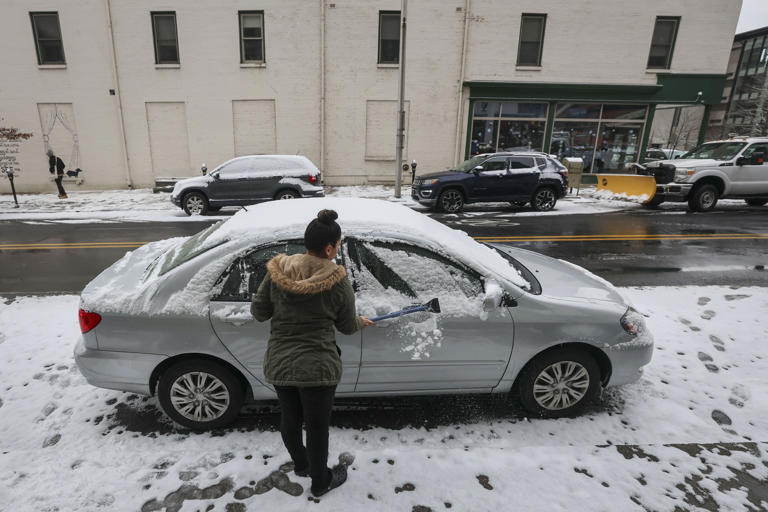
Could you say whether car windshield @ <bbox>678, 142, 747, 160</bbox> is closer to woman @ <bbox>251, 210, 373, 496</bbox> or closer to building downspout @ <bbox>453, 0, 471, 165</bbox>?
building downspout @ <bbox>453, 0, 471, 165</bbox>

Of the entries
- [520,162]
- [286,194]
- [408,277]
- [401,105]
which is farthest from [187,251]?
[401,105]

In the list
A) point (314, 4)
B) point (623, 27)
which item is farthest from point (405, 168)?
point (623, 27)

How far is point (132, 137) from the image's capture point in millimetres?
18484

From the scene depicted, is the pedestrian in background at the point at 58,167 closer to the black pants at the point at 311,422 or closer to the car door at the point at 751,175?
the black pants at the point at 311,422

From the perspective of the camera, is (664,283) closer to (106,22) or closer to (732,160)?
(732,160)

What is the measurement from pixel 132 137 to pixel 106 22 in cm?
446

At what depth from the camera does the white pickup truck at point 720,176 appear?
12.5m

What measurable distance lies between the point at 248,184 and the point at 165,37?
408 inches

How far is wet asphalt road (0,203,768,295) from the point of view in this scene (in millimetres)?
7012

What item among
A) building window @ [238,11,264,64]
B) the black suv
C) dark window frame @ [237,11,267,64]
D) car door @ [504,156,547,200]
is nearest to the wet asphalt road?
the black suv

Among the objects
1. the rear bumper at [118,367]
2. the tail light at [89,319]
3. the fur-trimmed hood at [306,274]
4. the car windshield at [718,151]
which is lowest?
the rear bumper at [118,367]

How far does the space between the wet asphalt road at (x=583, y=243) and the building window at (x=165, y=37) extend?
9.48 m

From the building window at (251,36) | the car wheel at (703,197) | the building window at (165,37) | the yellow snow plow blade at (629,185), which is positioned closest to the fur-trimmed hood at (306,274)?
the yellow snow plow blade at (629,185)

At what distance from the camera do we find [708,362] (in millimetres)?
4273
